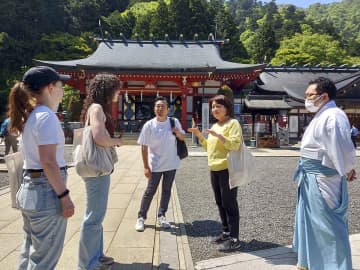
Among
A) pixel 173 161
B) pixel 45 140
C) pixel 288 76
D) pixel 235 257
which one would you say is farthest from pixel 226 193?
pixel 288 76

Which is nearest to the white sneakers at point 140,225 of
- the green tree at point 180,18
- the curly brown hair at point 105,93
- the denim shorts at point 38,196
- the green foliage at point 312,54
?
the curly brown hair at point 105,93

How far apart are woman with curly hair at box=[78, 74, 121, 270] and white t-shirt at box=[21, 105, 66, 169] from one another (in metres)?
0.62

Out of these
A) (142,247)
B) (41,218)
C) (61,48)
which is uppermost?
(61,48)

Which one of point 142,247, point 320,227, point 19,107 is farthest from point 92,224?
point 320,227

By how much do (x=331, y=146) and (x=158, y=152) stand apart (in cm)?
206

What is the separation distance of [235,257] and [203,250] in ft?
1.25

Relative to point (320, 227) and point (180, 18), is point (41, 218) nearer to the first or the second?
point (320, 227)

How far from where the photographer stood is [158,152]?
419cm

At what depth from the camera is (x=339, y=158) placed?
2.68m

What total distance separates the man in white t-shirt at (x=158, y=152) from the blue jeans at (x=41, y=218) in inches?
80.0

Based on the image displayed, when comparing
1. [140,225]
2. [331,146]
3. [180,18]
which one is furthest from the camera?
[180,18]

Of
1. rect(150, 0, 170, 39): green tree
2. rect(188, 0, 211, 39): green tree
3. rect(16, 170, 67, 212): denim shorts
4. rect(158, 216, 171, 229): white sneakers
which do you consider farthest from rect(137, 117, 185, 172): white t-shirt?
rect(188, 0, 211, 39): green tree

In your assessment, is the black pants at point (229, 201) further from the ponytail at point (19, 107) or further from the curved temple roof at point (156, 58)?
the curved temple roof at point (156, 58)

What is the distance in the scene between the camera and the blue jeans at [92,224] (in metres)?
2.84
